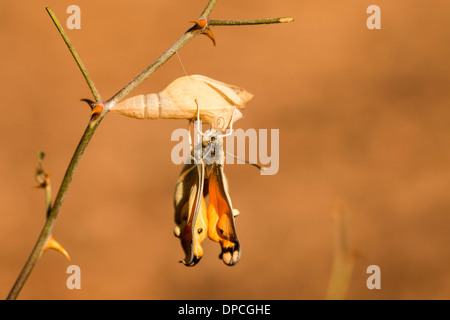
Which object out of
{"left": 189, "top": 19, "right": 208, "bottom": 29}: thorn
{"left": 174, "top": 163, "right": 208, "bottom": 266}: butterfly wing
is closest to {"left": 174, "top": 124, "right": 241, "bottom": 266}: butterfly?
{"left": 174, "top": 163, "right": 208, "bottom": 266}: butterfly wing

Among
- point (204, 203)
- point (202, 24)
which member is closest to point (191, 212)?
point (204, 203)

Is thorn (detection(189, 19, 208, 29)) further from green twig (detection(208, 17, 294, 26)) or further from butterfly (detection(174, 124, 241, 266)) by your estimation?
butterfly (detection(174, 124, 241, 266))

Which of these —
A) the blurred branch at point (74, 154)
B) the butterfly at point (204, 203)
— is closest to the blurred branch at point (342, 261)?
the butterfly at point (204, 203)

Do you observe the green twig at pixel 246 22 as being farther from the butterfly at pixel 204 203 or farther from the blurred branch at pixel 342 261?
the blurred branch at pixel 342 261

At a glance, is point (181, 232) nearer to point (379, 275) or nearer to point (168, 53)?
point (168, 53)

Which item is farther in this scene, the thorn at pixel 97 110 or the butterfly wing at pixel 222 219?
the butterfly wing at pixel 222 219

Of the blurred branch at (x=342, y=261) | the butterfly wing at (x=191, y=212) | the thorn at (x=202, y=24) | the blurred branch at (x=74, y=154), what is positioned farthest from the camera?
the butterfly wing at (x=191, y=212)

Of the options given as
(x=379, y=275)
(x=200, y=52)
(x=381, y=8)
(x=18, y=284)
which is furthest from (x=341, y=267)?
(x=381, y=8)

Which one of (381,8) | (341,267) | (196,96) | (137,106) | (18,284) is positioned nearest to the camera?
(341,267)

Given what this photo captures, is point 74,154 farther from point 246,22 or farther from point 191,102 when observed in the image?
point 246,22
